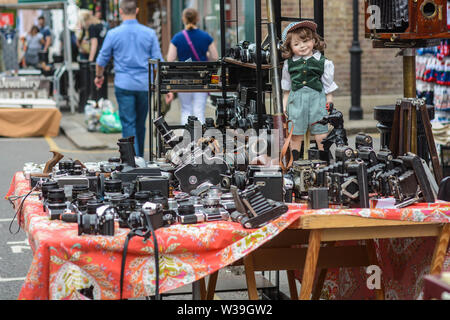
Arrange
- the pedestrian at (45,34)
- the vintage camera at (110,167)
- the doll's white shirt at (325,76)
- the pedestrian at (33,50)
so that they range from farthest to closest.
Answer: the pedestrian at (33,50) < the pedestrian at (45,34) < the doll's white shirt at (325,76) < the vintage camera at (110,167)

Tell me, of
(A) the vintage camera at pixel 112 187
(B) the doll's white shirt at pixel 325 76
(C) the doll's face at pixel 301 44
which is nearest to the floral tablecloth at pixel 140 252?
(A) the vintage camera at pixel 112 187

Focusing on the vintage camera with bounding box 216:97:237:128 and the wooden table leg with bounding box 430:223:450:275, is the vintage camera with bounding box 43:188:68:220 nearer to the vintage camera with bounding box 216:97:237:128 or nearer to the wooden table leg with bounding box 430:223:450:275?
the wooden table leg with bounding box 430:223:450:275

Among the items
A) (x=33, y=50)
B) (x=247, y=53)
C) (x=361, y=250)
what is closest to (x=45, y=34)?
(x=33, y=50)

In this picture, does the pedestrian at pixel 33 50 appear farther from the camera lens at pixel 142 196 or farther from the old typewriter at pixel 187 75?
the camera lens at pixel 142 196

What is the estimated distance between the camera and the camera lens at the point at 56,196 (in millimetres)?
3836

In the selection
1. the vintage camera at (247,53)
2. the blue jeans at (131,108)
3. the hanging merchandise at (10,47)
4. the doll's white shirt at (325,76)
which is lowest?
the blue jeans at (131,108)

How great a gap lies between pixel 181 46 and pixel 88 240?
24.3 ft

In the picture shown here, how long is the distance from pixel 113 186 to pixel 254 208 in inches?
31.9

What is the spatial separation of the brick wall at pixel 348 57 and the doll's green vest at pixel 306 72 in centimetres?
860

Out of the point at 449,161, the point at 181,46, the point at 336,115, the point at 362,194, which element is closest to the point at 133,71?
the point at 181,46

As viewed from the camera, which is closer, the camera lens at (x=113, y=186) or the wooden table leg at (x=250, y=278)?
the wooden table leg at (x=250, y=278)

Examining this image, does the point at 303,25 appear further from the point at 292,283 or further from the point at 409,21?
the point at 292,283

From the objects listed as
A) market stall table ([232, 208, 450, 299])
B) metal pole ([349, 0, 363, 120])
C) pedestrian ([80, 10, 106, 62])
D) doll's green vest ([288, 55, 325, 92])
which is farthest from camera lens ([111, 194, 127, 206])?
pedestrian ([80, 10, 106, 62])
